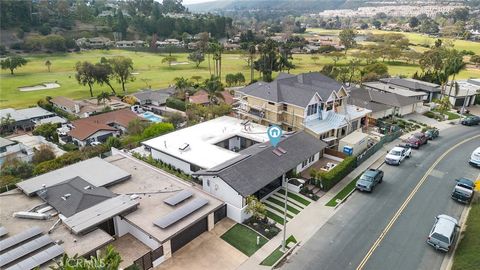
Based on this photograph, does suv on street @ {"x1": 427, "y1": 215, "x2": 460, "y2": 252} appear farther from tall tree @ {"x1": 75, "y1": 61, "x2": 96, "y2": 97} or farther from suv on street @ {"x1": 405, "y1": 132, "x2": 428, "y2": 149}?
tall tree @ {"x1": 75, "y1": 61, "x2": 96, "y2": 97}

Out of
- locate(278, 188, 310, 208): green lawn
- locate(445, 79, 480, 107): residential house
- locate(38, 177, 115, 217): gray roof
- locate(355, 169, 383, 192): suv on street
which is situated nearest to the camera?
locate(38, 177, 115, 217): gray roof

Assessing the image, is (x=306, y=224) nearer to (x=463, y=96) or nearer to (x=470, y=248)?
(x=470, y=248)

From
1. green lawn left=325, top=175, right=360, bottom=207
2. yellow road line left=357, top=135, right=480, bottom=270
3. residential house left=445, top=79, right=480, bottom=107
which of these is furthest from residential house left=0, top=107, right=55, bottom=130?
residential house left=445, top=79, right=480, bottom=107

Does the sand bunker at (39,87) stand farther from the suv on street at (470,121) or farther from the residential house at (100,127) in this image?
the suv on street at (470,121)

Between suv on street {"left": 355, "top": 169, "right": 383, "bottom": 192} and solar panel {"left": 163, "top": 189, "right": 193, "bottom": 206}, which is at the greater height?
solar panel {"left": 163, "top": 189, "right": 193, "bottom": 206}

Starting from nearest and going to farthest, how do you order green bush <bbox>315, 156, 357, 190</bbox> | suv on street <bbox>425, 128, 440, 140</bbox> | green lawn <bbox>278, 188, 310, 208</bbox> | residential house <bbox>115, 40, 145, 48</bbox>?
green lawn <bbox>278, 188, 310, 208</bbox>, green bush <bbox>315, 156, 357, 190</bbox>, suv on street <bbox>425, 128, 440, 140</bbox>, residential house <bbox>115, 40, 145, 48</bbox>

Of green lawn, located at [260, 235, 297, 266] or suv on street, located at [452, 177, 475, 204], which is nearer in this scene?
green lawn, located at [260, 235, 297, 266]

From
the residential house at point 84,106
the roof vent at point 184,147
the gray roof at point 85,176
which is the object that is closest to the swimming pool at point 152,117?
the residential house at point 84,106
